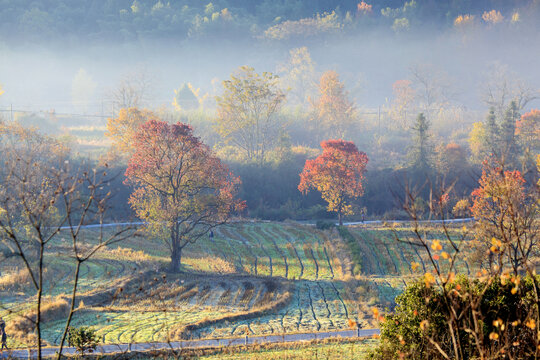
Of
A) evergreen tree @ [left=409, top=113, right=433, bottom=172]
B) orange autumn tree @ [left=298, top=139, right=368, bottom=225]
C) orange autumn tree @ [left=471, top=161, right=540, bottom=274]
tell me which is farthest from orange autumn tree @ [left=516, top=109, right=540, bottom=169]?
orange autumn tree @ [left=298, top=139, right=368, bottom=225]

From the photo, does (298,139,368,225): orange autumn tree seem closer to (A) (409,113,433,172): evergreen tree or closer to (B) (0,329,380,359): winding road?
(A) (409,113,433,172): evergreen tree

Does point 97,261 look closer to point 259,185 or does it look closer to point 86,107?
point 259,185

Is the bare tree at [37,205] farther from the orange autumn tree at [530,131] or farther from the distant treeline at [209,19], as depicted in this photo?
the distant treeline at [209,19]

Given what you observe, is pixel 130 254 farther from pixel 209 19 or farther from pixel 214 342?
pixel 209 19

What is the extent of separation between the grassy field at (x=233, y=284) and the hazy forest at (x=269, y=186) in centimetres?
24

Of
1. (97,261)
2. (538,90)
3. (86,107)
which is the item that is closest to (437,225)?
(97,261)

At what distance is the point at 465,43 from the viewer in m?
154

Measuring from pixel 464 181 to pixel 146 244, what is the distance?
42.1 meters

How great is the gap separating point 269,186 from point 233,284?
32.4 m

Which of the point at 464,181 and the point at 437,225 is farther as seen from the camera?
the point at 464,181

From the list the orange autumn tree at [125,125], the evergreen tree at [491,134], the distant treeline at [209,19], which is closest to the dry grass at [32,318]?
the orange autumn tree at [125,125]

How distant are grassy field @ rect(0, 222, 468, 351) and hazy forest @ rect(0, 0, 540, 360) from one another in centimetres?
24

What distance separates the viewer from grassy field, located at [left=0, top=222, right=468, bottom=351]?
2825 centimetres

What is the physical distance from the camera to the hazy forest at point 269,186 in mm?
15977
